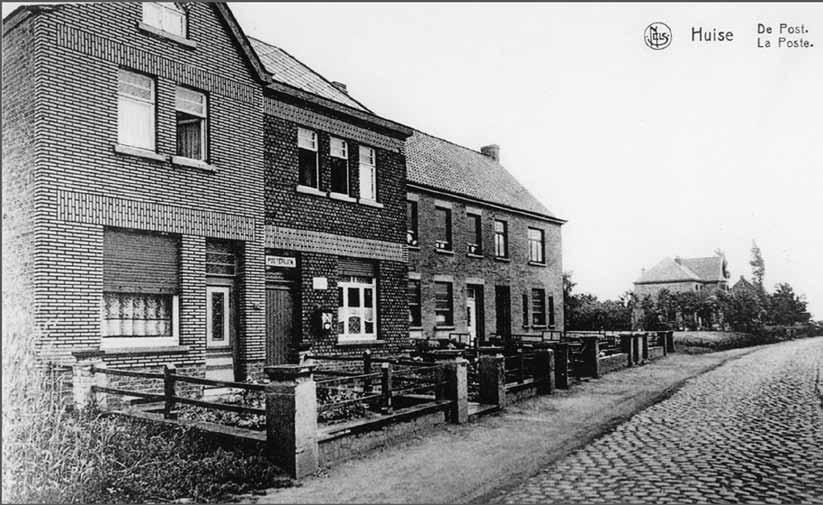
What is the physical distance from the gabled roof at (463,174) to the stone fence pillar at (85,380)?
13.8m

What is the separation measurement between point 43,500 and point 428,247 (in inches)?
689

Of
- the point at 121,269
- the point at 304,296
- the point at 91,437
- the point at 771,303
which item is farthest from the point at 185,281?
the point at 771,303

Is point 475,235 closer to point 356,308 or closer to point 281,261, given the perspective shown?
point 356,308

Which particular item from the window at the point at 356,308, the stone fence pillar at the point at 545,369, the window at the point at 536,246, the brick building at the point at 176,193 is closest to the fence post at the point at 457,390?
the stone fence pillar at the point at 545,369

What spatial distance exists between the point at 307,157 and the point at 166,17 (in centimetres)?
424

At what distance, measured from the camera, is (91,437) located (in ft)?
26.6

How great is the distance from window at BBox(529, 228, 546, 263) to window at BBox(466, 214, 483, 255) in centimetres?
480

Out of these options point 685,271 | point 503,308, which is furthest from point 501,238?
point 685,271

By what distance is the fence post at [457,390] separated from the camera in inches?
440

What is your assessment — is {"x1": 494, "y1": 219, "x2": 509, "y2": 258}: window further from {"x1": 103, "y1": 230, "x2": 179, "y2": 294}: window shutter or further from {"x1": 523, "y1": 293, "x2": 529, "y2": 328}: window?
{"x1": 103, "y1": 230, "x2": 179, "y2": 294}: window shutter

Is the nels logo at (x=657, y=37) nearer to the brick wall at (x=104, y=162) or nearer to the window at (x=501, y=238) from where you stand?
the brick wall at (x=104, y=162)

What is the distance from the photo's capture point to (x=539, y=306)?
99.8 ft

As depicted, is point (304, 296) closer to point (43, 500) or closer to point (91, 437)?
point (91, 437)

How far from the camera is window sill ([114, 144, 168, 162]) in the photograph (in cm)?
1111
